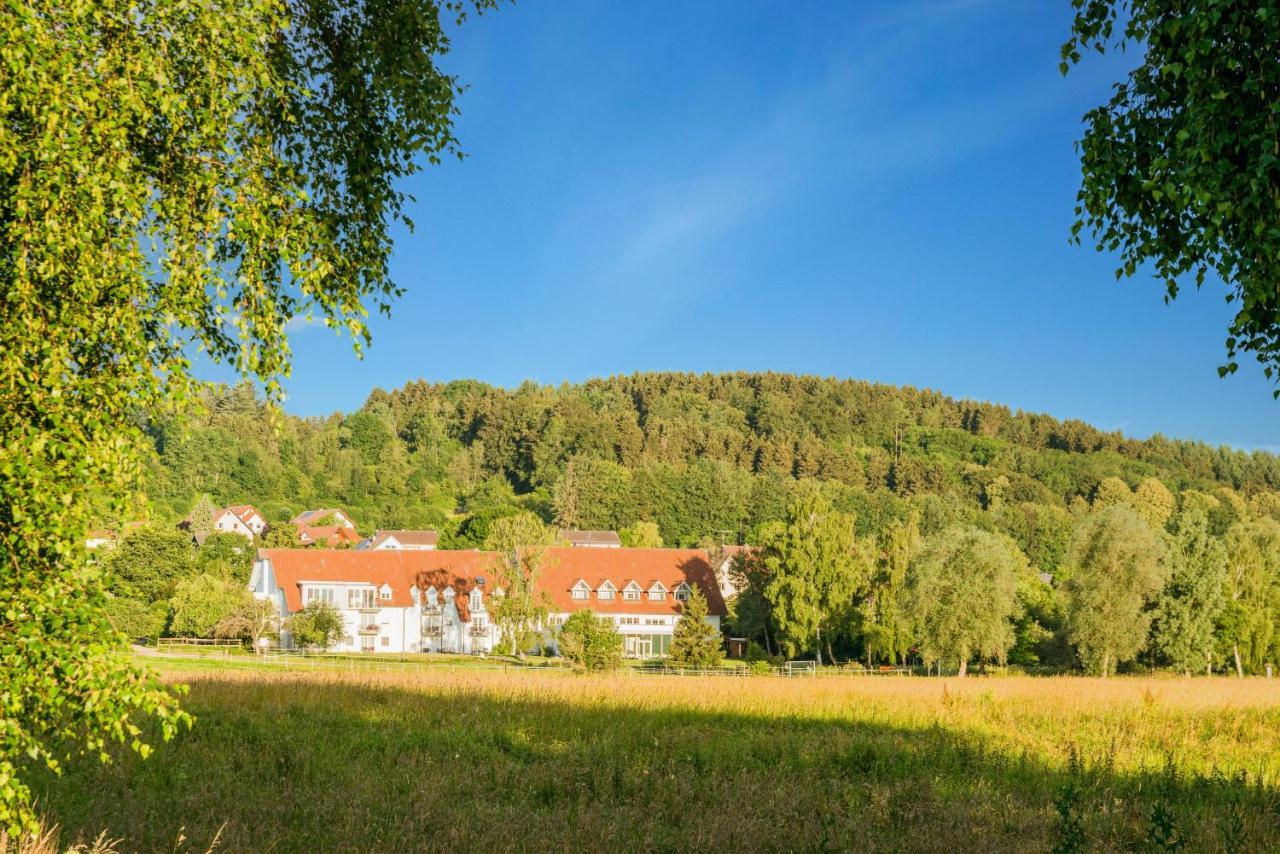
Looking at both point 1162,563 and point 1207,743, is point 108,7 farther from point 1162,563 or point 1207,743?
point 1162,563

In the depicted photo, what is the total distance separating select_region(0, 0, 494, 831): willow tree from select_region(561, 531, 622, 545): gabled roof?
121 metres

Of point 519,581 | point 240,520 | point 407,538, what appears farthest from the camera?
point 240,520

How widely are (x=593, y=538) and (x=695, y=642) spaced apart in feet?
240

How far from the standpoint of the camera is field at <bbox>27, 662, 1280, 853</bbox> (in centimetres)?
791

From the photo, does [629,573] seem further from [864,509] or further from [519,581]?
[864,509]

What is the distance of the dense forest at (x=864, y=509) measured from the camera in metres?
46.2

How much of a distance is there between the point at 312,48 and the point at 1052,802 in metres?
10.5

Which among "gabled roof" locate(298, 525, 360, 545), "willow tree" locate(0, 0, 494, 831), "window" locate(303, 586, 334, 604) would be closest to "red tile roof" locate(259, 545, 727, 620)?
"window" locate(303, 586, 334, 604)

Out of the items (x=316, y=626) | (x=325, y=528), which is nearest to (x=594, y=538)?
(x=325, y=528)

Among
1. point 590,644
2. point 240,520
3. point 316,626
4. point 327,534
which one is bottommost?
point 316,626

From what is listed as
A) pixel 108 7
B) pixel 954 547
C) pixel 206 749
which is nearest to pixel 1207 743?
pixel 206 749

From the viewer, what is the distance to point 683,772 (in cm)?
1110

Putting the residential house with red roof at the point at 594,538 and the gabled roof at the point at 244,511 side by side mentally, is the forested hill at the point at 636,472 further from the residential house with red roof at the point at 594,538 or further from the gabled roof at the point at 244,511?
the residential house with red roof at the point at 594,538

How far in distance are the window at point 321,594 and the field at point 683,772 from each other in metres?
50.8
